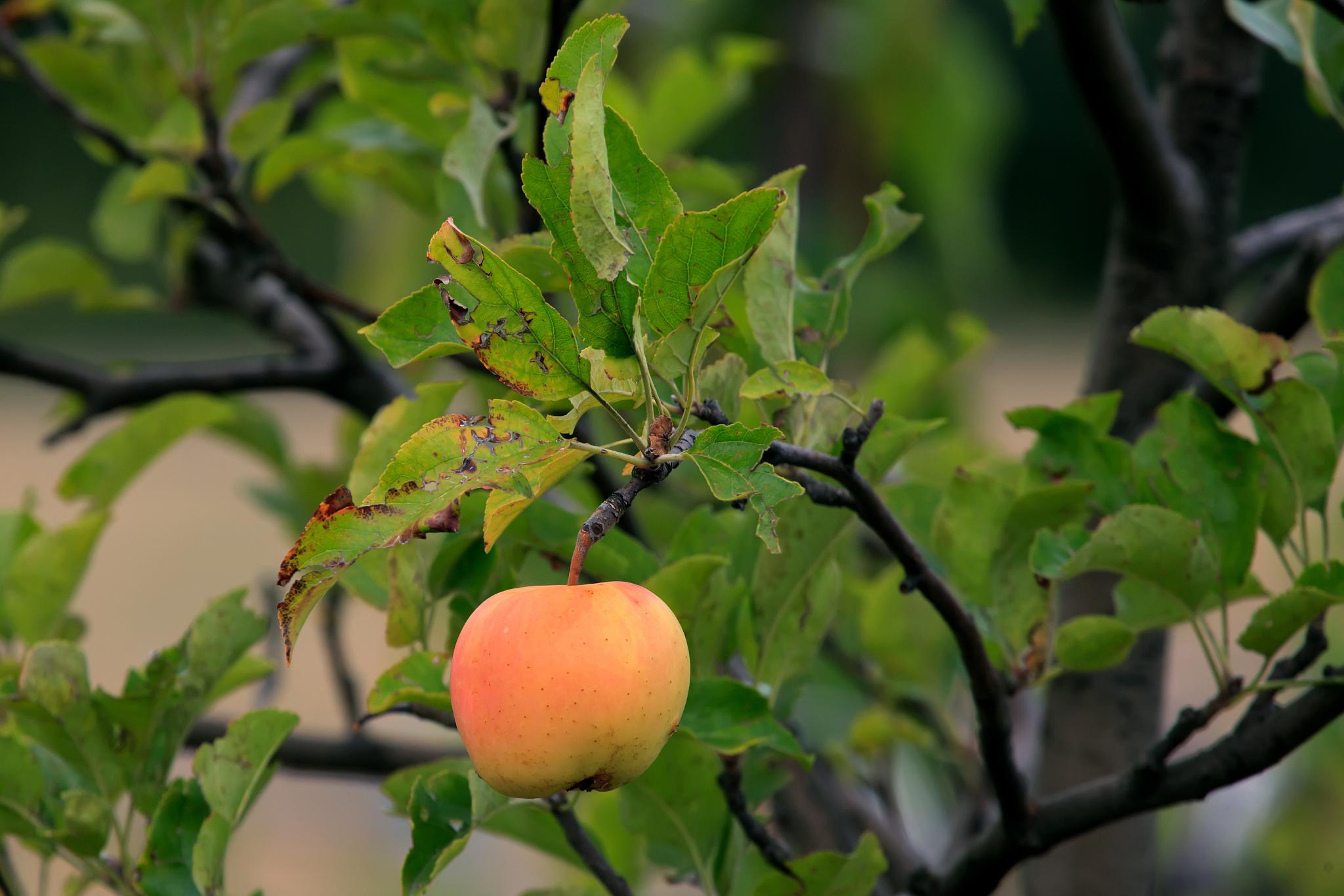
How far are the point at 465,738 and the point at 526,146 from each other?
14.1 inches

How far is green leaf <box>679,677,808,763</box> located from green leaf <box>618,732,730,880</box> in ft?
0.13

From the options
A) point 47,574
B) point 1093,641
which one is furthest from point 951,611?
point 47,574

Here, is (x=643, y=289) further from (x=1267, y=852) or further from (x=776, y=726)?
(x=1267, y=852)

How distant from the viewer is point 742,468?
0.28 metres

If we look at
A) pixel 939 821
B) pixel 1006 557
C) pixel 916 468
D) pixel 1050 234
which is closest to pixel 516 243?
pixel 1006 557

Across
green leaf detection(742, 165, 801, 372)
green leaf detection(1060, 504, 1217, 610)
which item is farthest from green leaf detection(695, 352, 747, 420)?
green leaf detection(1060, 504, 1217, 610)

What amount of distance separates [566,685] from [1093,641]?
0.73 ft

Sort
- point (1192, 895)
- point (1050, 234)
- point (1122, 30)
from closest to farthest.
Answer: point (1122, 30) < point (1192, 895) < point (1050, 234)

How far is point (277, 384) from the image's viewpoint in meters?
0.69

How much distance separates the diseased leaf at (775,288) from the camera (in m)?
0.40

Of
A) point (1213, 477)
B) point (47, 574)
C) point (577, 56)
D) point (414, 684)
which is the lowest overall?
point (47, 574)

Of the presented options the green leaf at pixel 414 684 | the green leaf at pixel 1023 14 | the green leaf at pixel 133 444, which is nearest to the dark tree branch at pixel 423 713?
the green leaf at pixel 414 684

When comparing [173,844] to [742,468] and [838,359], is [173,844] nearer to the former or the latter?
[742,468]

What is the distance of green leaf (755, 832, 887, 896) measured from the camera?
0.41 m
